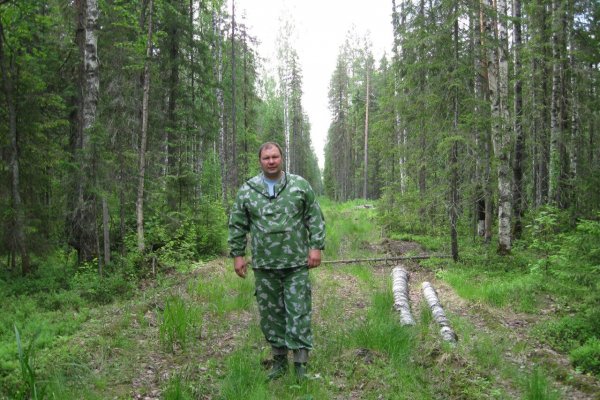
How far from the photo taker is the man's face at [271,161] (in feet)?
14.4

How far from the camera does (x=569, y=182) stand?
12883 mm

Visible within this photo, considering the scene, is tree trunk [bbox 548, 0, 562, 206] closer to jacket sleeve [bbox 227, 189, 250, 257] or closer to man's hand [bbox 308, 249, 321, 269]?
man's hand [bbox 308, 249, 321, 269]

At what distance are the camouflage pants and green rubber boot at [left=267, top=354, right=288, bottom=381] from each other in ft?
0.41

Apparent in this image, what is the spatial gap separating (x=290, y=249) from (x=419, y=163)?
874cm

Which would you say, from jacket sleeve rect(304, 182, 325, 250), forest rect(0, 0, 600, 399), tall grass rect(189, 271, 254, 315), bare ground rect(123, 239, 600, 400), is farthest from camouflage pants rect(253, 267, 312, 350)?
tall grass rect(189, 271, 254, 315)

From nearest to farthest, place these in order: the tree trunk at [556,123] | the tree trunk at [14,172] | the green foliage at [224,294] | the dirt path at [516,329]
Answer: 1. the dirt path at [516,329]
2. the green foliage at [224,294]
3. the tree trunk at [14,172]
4. the tree trunk at [556,123]

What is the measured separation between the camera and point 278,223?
4.34m

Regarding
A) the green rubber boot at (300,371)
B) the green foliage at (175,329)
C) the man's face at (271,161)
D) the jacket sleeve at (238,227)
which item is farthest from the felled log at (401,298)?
the man's face at (271,161)

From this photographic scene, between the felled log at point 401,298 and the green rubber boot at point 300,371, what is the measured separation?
2117mm

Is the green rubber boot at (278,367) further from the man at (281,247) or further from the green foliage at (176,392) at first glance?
the green foliage at (176,392)

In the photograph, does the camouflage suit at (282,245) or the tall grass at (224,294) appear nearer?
the camouflage suit at (282,245)

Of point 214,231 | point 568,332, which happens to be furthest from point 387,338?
point 214,231

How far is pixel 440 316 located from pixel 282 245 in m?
3.09

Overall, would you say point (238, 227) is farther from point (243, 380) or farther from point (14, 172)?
point (14, 172)
